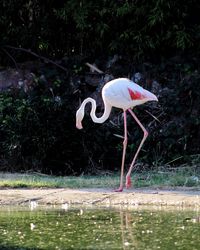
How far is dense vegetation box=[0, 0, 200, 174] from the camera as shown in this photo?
11.6m

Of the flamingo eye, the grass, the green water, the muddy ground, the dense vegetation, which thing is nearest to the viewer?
the green water

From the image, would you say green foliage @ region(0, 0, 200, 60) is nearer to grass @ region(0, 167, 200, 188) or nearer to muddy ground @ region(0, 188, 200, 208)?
grass @ region(0, 167, 200, 188)

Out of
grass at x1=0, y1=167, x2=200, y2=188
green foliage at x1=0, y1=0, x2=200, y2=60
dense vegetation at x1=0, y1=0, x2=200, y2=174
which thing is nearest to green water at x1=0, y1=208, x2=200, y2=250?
grass at x1=0, y1=167, x2=200, y2=188

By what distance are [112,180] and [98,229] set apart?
3.67 m

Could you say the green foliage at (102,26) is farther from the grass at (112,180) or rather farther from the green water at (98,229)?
the green water at (98,229)

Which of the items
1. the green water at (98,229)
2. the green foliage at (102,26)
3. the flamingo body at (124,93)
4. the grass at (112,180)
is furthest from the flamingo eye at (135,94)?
the green foliage at (102,26)

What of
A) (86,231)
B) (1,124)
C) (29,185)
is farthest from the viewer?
(1,124)

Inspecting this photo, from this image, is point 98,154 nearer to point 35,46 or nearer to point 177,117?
point 177,117

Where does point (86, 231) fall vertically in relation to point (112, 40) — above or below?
below

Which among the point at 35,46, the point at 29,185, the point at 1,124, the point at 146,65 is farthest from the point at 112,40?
the point at 29,185

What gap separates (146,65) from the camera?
12.8 m

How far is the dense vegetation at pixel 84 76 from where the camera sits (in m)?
11.6

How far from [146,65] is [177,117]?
1.25 metres

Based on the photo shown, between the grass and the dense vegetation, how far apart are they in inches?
24.1
